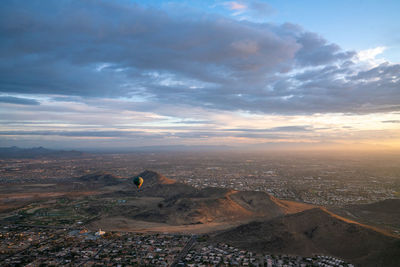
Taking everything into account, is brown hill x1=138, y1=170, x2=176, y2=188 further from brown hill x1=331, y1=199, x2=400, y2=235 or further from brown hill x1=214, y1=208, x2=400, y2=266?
brown hill x1=331, y1=199, x2=400, y2=235

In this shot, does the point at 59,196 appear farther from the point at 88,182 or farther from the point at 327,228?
the point at 327,228

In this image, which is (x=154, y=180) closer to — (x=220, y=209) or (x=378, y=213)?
(x=220, y=209)

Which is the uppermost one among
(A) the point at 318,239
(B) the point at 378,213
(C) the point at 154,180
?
(A) the point at 318,239

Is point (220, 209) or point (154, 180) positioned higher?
point (154, 180)

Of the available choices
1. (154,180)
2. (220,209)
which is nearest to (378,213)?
(220,209)

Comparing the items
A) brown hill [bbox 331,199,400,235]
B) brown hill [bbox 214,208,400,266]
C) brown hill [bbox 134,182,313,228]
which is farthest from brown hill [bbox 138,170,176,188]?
brown hill [bbox 331,199,400,235]

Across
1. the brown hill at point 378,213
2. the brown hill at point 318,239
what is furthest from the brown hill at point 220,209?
the brown hill at point 318,239

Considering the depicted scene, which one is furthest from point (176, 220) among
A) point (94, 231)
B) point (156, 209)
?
point (94, 231)

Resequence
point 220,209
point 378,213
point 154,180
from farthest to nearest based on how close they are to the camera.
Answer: point 154,180 < point 220,209 < point 378,213

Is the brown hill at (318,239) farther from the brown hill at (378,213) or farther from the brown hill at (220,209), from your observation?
the brown hill at (378,213)
